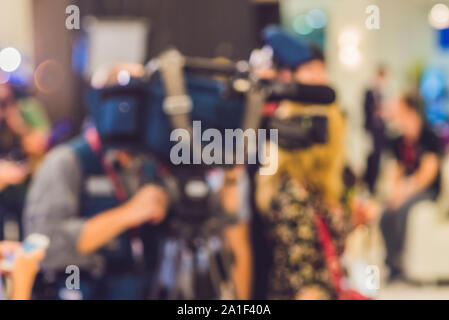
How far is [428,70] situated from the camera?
778 cm

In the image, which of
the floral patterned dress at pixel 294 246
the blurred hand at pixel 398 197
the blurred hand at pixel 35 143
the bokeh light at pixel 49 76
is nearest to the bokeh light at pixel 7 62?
the blurred hand at pixel 35 143

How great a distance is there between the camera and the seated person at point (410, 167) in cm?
359

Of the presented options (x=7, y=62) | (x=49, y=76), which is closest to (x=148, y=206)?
(x=7, y=62)

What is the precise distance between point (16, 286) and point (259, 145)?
607 mm

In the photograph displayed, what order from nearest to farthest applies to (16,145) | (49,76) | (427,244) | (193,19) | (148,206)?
(148,206)
(16,145)
(193,19)
(49,76)
(427,244)

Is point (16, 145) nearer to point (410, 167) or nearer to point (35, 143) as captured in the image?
point (35, 143)

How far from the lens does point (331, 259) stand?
1565 millimetres

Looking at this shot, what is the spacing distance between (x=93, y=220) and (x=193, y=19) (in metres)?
1.38

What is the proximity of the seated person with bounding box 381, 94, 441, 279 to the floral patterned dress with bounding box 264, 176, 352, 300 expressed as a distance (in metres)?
2.18

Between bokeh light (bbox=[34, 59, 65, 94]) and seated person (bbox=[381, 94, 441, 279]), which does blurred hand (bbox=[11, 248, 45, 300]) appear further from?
seated person (bbox=[381, 94, 441, 279])

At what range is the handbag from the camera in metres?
1.56

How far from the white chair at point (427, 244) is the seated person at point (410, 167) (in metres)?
0.06

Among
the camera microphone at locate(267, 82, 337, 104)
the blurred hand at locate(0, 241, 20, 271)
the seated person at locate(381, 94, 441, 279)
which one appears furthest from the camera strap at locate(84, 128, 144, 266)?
the seated person at locate(381, 94, 441, 279)

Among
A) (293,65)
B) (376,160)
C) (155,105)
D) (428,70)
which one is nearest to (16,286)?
(155,105)
